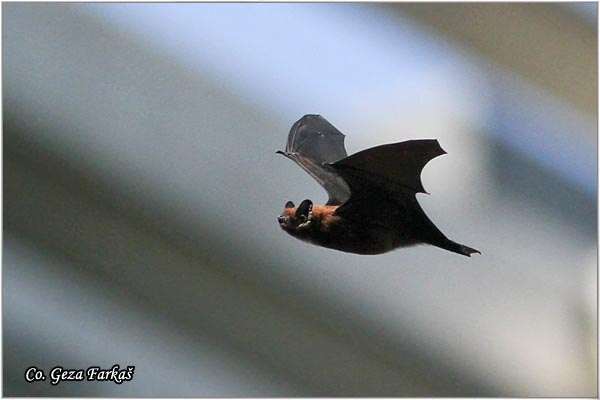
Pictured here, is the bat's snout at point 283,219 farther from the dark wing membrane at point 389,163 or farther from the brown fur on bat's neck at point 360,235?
the dark wing membrane at point 389,163

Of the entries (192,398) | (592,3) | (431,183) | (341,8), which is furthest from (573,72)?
(192,398)

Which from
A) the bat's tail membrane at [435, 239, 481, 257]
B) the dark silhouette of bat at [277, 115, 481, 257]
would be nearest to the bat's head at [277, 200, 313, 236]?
the dark silhouette of bat at [277, 115, 481, 257]

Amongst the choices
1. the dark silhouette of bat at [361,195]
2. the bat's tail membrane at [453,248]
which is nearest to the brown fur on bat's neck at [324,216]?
the dark silhouette of bat at [361,195]

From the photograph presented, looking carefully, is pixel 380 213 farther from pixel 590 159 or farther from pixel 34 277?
pixel 34 277

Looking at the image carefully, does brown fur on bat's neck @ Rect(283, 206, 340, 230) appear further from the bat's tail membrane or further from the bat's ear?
the bat's tail membrane

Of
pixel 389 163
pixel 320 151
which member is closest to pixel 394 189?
pixel 389 163

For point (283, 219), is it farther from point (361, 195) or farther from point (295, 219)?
point (361, 195)
